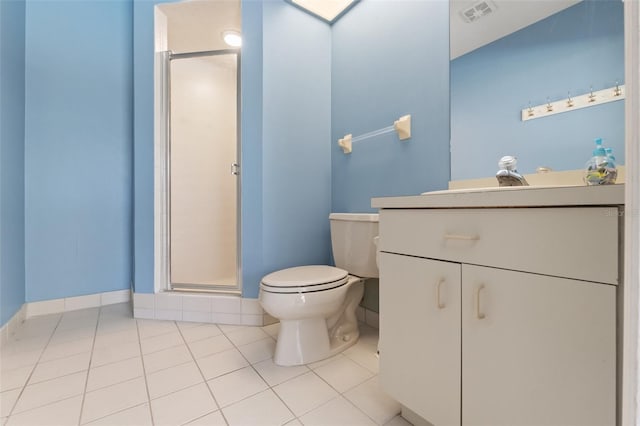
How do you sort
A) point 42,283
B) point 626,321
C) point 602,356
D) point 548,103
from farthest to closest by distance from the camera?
1. point 42,283
2. point 548,103
3. point 602,356
4. point 626,321

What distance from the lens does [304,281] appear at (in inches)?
49.3

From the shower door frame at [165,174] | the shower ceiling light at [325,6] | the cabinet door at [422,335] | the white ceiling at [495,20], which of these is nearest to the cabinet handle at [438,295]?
the cabinet door at [422,335]

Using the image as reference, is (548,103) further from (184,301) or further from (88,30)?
(88,30)

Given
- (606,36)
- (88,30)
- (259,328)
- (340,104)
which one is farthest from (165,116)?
(606,36)

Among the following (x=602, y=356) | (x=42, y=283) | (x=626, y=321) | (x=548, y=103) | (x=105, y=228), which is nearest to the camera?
(x=626, y=321)

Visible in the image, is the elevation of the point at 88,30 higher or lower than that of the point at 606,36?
higher

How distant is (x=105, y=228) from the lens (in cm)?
207

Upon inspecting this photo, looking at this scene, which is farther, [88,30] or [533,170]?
[88,30]

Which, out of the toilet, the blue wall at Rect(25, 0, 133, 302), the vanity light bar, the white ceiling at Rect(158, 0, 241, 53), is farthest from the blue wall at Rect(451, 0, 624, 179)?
the blue wall at Rect(25, 0, 133, 302)

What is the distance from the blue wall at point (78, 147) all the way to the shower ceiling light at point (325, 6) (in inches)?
55.6

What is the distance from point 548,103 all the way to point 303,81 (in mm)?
1416

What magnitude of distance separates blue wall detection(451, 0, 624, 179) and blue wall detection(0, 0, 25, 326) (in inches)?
95.6

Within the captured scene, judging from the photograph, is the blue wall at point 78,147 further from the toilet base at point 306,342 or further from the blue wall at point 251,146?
the toilet base at point 306,342

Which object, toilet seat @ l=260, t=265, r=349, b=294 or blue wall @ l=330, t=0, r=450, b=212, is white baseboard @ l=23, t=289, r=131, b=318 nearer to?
toilet seat @ l=260, t=265, r=349, b=294
